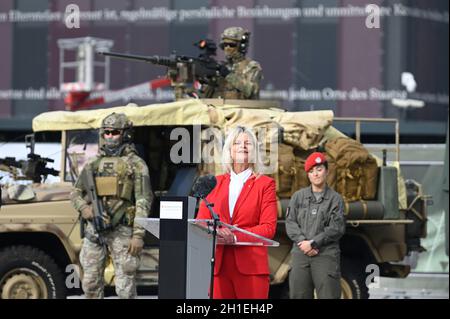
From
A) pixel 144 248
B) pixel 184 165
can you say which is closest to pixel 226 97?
pixel 184 165

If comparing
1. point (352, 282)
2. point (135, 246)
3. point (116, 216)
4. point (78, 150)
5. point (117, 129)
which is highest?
point (117, 129)

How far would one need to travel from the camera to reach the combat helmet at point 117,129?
11.8m

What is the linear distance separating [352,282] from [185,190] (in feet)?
6.12

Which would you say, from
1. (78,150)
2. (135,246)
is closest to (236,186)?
(135,246)

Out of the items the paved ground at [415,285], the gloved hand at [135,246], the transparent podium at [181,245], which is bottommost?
the paved ground at [415,285]

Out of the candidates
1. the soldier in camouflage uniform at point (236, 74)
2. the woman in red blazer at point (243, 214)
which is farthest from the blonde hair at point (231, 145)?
the soldier in camouflage uniform at point (236, 74)

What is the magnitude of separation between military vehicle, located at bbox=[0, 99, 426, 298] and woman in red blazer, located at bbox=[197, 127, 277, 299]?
12.2 ft

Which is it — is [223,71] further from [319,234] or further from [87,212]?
[319,234]

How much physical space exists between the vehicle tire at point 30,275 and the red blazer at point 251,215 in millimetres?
4216

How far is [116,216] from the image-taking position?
38.4 ft

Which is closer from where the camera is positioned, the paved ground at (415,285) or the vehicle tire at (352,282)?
the vehicle tire at (352,282)

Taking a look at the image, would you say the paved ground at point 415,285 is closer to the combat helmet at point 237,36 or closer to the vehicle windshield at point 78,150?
the combat helmet at point 237,36

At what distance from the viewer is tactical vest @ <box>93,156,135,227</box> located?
11.7 m
